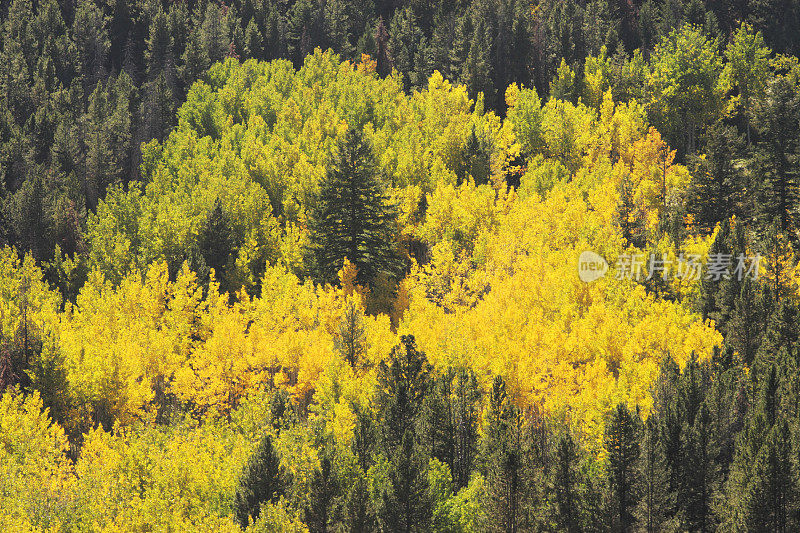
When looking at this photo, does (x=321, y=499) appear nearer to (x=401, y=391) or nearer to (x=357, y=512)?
(x=357, y=512)

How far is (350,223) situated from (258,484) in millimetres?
34131

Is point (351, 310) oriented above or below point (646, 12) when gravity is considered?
below

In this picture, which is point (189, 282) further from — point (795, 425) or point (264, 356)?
point (795, 425)

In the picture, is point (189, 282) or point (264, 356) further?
point (189, 282)

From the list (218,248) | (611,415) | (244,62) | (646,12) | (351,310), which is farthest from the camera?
(244,62)

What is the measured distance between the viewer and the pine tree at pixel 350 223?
7781 centimetres

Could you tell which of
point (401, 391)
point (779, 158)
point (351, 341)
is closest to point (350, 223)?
point (351, 341)

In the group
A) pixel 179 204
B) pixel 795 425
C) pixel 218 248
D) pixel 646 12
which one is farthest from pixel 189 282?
pixel 646 12

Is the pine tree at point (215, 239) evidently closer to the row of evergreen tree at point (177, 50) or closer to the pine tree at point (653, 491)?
the row of evergreen tree at point (177, 50)

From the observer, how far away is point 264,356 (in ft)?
220

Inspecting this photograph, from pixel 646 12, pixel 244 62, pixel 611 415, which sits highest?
pixel 646 12

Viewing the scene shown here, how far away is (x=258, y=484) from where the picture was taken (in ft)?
153

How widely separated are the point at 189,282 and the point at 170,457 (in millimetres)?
34058

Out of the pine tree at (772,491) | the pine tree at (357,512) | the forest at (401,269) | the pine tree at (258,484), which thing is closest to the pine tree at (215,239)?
the forest at (401,269)
